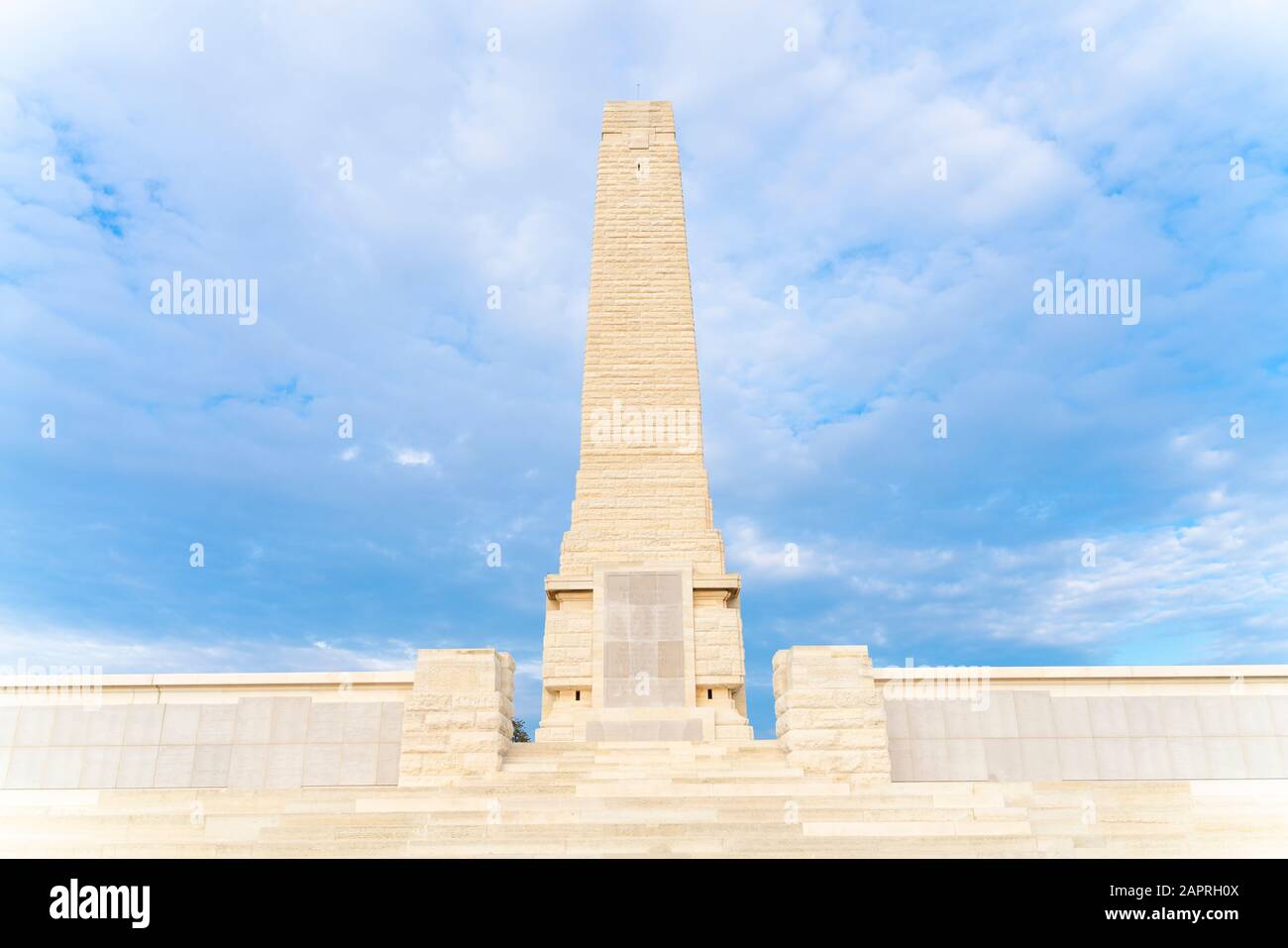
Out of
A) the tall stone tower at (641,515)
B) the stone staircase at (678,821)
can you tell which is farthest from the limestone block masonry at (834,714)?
the tall stone tower at (641,515)

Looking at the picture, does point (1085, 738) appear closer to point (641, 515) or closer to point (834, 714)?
point (834, 714)

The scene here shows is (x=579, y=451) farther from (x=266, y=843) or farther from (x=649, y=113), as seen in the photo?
(x=266, y=843)

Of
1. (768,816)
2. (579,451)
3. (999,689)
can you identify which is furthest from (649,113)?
(768,816)

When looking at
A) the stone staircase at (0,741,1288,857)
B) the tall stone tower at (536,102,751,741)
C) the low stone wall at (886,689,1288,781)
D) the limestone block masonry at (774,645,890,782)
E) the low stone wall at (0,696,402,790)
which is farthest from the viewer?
the tall stone tower at (536,102,751,741)

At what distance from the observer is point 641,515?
20.1m

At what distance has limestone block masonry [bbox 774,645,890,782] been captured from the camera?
13445mm

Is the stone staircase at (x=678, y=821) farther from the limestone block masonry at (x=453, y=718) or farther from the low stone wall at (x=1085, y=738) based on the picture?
the low stone wall at (x=1085, y=738)

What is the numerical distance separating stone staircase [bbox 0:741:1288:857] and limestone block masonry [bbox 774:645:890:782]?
667 mm

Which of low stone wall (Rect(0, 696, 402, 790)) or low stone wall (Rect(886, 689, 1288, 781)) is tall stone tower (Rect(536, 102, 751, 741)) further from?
low stone wall (Rect(0, 696, 402, 790))

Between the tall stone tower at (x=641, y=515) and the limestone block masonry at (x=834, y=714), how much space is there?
3.36 meters

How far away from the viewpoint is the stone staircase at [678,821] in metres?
11.0

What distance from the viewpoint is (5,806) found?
13719 mm

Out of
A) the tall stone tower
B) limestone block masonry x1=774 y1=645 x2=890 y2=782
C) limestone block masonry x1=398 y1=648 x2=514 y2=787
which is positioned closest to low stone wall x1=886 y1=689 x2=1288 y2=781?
limestone block masonry x1=774 y1=645 x2=890 y2=782
